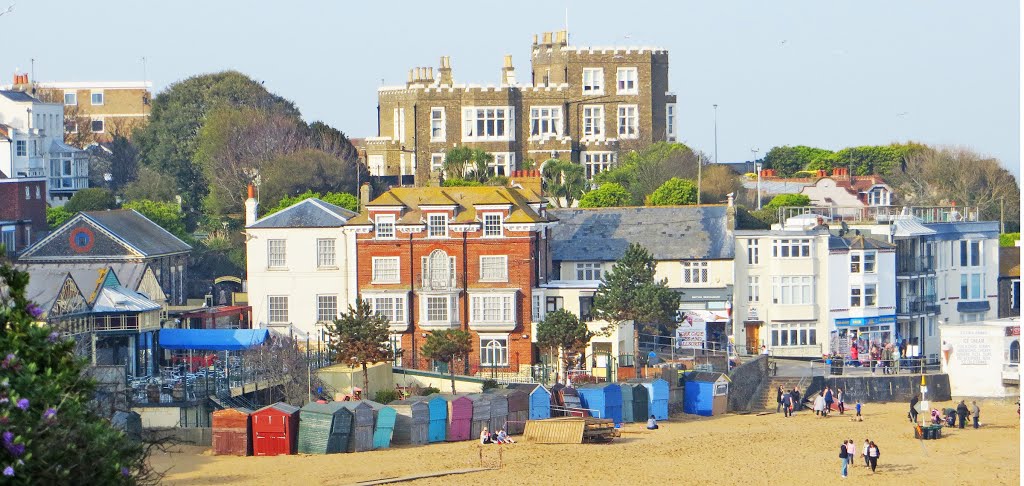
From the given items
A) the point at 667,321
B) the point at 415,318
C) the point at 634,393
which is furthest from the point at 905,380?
the point at 415,318

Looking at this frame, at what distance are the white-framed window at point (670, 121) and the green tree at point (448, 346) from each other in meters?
38.0

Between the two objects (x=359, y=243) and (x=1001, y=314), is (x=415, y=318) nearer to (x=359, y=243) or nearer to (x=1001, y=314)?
(x=359, y=243)

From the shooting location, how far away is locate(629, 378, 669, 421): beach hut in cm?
6084

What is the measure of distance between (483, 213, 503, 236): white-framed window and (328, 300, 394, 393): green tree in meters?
6.57

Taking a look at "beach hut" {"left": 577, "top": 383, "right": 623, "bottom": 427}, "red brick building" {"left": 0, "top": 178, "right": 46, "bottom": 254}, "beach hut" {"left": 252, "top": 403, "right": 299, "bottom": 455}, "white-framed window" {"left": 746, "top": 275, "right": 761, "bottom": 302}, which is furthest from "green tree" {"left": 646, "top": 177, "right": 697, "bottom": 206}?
"beach hut" {"left": 252, "top": 403, "right": 299, "bottom": 455}

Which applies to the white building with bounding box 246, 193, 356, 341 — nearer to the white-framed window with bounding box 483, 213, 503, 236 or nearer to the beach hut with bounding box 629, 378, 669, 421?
the white-framed window with bounding box 483, 213, 503, 236

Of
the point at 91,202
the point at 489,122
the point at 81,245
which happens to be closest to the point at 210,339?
the point at 81,245

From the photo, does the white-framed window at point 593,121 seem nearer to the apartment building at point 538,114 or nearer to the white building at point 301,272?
the apartment building at point 538,114

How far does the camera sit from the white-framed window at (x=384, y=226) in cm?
6788

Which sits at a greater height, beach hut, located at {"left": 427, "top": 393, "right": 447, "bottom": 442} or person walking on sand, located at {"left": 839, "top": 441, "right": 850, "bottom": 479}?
beach hut, located at {"left": 427, "top": 393, "right": 447, "bottom": 442}

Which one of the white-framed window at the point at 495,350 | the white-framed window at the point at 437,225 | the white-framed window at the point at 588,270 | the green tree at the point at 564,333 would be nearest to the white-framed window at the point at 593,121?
the white-framed window at the point at 588,270

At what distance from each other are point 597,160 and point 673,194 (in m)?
14.6

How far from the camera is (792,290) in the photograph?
7381cm

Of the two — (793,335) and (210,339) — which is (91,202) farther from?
(793,335)
